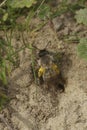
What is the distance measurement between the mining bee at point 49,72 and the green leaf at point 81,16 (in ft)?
1.03

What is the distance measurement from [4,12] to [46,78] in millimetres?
676

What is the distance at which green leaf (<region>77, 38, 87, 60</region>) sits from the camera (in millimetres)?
2542

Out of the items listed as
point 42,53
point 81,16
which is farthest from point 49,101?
point 81,16

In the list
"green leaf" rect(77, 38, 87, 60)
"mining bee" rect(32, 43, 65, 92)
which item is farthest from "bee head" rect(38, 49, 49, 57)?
"green leaf" rect(77, 38, 87, 60)

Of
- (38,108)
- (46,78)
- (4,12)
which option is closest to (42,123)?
(38,108)

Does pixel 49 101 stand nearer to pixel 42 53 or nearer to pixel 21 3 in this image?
pixel 42 53

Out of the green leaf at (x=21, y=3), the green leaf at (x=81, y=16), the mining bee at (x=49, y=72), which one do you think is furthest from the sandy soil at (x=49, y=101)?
the green leaf at (x=21, y=3)

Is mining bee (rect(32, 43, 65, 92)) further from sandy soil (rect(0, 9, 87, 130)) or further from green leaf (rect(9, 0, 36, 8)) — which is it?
green leaf (rect(9, 0, 36, 8))

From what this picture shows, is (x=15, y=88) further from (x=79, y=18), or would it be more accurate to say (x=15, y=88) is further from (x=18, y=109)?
(x=79, y=18)

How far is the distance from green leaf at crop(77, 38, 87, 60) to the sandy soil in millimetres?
141

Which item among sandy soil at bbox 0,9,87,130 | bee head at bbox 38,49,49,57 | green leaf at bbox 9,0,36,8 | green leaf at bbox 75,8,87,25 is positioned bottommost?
sandy soil at bbox 0,9,87,130

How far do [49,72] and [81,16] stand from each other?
46 centimetres

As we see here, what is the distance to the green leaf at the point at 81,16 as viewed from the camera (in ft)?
8.79

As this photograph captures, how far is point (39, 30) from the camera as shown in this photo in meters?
2.90
